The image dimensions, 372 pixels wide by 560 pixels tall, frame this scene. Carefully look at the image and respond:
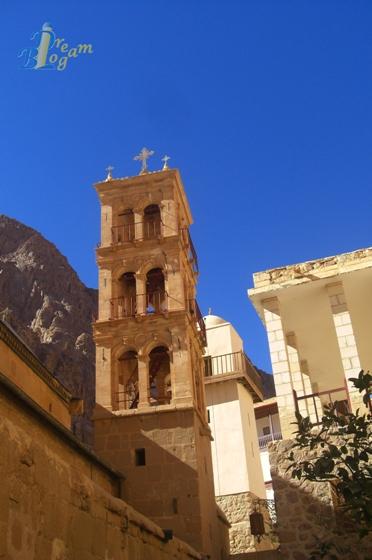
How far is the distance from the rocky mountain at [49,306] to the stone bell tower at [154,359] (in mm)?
18556

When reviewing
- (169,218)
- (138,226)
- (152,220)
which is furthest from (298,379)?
(152,220)

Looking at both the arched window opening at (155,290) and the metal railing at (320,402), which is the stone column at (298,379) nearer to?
Result: the metal railing at (320,402)

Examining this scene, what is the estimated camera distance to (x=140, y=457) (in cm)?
1606

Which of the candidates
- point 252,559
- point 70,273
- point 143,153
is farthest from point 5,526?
point 70,273

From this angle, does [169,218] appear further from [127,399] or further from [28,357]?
[28,357]

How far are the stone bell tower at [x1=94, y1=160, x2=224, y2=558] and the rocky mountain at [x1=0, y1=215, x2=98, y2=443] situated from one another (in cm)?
1856

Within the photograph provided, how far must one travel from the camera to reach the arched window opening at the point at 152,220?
66.8 ft

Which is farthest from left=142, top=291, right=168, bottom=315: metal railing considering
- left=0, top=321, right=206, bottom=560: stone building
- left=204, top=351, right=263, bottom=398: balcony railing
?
left=0, top=321, right=206, bottom=560: stone building

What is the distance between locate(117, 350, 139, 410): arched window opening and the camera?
17578 millimetres

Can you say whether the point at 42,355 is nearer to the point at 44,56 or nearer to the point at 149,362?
the point at 149,362

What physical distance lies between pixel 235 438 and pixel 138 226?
31.6ft

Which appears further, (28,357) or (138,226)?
(138,226)

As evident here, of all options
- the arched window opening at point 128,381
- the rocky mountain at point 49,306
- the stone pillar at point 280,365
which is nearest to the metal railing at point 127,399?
the arched window opening at point 128,381

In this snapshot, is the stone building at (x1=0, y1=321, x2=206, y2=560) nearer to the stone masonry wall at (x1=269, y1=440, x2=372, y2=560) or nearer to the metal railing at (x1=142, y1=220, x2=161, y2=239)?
the stone masonry wall at (x1=269, y1=440, x2=372, y2=560)
